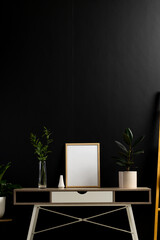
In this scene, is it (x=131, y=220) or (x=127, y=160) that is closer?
(x=131, y=220)

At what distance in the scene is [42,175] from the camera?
10.8 ft

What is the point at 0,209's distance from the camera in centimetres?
319

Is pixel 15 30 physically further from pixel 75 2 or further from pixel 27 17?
pixel 75 2

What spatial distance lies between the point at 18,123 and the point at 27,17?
3.36ft

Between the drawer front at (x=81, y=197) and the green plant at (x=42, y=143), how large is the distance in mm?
398

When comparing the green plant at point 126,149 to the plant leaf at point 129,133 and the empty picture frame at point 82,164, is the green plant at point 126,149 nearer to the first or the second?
the plant leaf at point 129,133

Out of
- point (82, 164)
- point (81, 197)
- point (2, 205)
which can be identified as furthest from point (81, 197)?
point (2, 205)

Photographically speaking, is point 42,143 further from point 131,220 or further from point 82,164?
point 131,220

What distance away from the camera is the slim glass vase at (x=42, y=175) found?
325 cm

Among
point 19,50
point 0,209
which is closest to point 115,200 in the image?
point 0,209

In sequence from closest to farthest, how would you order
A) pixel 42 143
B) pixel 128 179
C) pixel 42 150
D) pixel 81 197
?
pixel 81 197, pixel 128 179, pixel 42 150, pixel 42 143

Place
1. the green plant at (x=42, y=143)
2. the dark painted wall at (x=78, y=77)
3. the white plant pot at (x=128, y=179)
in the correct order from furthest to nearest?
the dark painted wall at (x=78, y=77) < the green plant at (x=42, y=143) < the white plant pot at (x=128, y=179)

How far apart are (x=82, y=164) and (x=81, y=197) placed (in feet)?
1.37

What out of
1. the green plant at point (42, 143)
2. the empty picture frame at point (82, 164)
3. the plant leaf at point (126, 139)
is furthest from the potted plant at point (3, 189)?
the plant leaf at point (126, 139)
